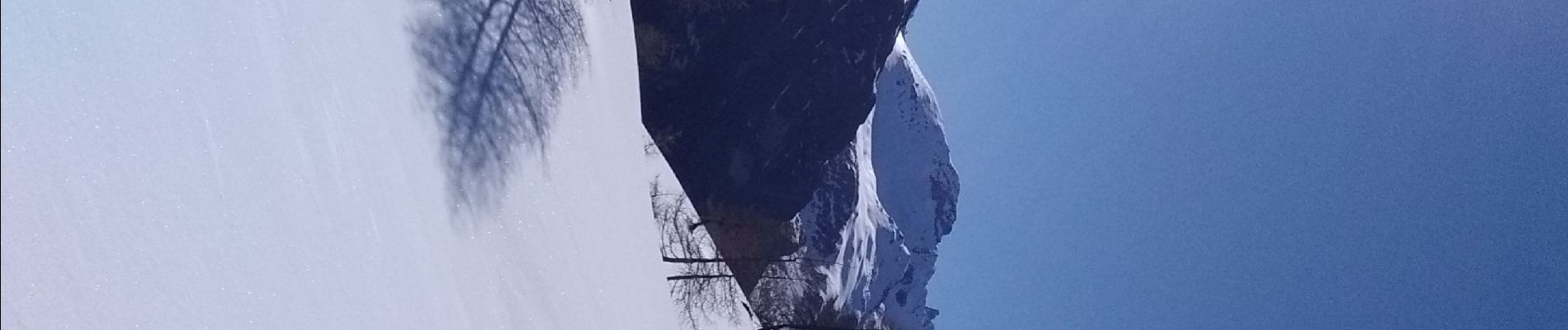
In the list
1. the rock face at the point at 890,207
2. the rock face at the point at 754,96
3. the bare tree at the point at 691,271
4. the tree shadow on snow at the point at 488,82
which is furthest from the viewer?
the rock face at the point at 890,207

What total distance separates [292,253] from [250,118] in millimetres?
784

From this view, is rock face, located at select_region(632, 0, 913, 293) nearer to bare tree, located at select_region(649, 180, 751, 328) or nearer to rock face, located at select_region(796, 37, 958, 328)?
bare tree, located at select_region(649, 180, 751, 328)

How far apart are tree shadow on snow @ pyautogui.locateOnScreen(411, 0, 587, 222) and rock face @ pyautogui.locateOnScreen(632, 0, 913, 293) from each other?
19.2 ft

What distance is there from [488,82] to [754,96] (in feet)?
31.9

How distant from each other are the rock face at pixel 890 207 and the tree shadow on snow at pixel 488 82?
43.6 feet

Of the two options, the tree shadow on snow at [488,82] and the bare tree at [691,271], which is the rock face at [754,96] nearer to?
the bare tree at [691,271]

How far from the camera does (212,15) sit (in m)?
5.58

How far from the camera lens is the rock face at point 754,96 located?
16766 mm

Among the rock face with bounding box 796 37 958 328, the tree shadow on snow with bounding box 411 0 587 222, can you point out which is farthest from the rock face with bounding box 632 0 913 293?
the tree shadow on snow with bounding box 411 0 587 222

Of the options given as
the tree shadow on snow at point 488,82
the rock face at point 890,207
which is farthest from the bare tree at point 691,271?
the rock face at point 890,207

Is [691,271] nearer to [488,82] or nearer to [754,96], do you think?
[754,96]

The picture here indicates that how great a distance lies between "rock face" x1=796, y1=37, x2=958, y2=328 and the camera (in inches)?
998

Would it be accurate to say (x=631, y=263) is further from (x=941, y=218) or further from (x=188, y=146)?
(x=941, y=218)

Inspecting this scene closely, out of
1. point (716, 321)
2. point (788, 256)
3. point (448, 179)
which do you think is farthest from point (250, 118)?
point (788, 256)
